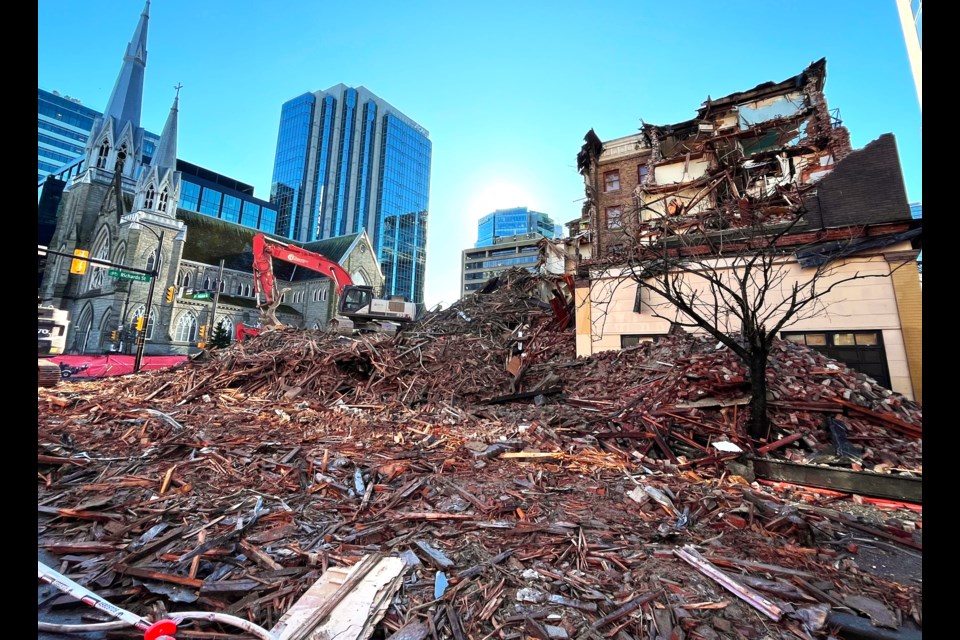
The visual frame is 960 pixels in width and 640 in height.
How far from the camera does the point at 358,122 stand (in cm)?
10950

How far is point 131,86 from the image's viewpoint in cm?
5566

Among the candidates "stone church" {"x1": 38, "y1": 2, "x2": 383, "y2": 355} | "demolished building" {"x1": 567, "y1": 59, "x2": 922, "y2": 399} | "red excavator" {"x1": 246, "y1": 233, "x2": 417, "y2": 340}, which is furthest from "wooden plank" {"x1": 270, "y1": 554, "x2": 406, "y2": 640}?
"stone church" {"x1": 38, "y1": 2, "x2": 383, "y2": 355}

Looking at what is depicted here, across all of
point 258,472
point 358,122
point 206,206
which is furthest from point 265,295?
point 358,122

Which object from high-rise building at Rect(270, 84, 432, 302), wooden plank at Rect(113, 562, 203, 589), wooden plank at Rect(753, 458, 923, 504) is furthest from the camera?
high-rise building at Rect(270, 84, 432, 302)

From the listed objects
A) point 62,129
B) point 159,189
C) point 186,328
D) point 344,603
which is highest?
point 62,129

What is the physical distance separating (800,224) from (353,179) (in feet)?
361

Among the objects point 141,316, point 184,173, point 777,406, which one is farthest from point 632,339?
point 184,173

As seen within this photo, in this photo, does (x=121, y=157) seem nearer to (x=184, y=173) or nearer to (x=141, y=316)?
(x=141, y=316)

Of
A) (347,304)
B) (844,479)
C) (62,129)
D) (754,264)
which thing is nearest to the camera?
(844,479)

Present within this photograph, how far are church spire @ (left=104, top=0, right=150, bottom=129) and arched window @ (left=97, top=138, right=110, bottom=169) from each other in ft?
18.2

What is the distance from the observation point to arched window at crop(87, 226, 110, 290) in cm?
4025

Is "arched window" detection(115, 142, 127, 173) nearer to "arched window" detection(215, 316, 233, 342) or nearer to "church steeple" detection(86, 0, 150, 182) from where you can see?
"church steeple" detection(86, 0, 150, 182)

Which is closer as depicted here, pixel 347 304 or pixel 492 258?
pixel 347 304
